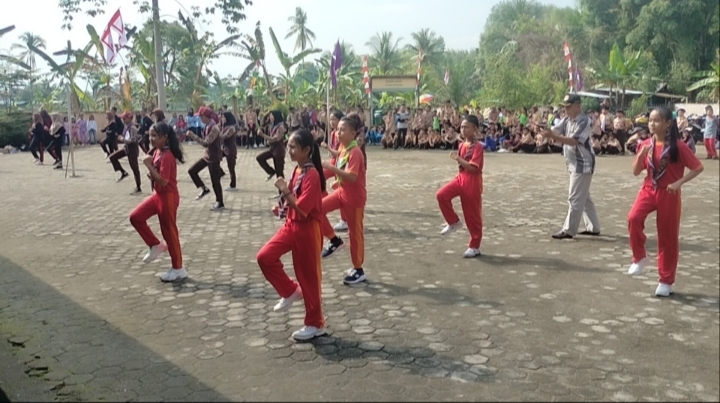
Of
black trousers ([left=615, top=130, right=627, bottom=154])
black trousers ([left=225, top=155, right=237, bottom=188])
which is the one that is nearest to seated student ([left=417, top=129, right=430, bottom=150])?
black trousers ([left=615, top=130, right=627, bottom=154])

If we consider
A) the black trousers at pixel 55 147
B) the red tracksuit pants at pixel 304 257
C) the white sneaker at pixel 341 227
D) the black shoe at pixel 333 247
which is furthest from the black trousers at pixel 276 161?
the black trousers at pixel 55 147

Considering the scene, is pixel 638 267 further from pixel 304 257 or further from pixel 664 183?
pixel 304 257

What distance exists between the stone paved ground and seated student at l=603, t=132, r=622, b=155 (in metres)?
8.33

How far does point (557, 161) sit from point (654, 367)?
13710 mm

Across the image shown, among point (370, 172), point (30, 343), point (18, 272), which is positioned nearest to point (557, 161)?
point (370, 172)

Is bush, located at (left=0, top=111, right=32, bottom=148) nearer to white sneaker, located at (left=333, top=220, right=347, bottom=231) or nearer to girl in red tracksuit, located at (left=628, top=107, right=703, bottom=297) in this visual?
white sneaker, located at (left=333, top=220, right=347, bottom=231)

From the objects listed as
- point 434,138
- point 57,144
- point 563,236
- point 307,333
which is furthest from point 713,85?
point 434,138

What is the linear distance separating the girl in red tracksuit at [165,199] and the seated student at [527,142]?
50.5 ft

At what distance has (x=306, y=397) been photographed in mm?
3098

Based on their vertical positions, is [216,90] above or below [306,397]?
above

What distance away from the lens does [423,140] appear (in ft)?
72.9

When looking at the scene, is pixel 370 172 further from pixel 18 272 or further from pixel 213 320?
pixel 213 320

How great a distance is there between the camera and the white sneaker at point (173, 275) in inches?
236

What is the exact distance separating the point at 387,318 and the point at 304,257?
3.04ft
